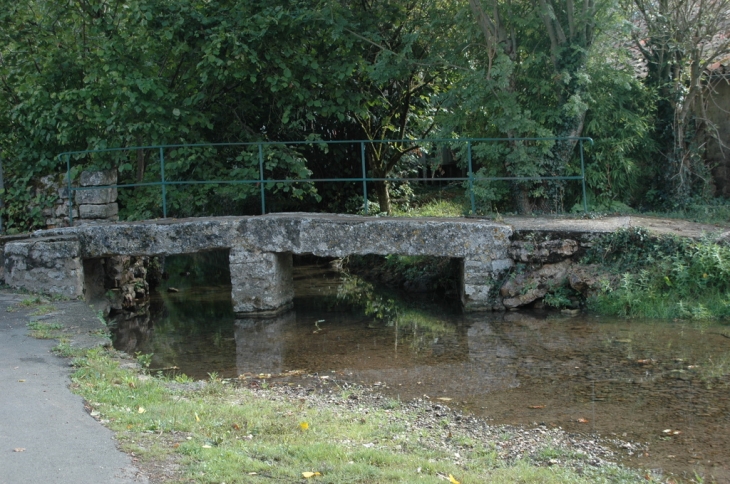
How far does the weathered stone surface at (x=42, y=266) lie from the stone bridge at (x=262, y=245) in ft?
0.05

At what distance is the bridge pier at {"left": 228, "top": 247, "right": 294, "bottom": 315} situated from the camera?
12.0 m

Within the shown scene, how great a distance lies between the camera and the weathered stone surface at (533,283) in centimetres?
1112

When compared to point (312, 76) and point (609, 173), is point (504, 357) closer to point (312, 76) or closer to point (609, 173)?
point (609, 173)

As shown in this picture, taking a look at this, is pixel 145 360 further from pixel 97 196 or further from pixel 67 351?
pixel 97 196

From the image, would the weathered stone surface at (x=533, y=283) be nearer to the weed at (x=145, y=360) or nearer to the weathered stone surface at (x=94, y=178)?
the weed at (x=145, y=360)

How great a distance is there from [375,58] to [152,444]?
10.4m

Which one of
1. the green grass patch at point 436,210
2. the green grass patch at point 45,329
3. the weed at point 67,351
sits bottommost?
the weed at point 67,351

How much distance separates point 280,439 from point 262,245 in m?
6.60

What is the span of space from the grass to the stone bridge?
4658 millimetres

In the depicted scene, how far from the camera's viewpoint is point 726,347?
8.52 m

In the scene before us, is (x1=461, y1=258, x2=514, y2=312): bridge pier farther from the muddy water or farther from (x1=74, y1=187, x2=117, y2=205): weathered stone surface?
(x1=74, y1=187, x2=117, y2=205): weathered stone surface

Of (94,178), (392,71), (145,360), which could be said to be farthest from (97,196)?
(392,71)

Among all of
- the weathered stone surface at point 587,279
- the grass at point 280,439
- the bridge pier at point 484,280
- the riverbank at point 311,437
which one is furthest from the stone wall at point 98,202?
the weathered stone surface at point 587,279

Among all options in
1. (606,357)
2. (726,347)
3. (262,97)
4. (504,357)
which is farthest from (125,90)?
(726,347)
